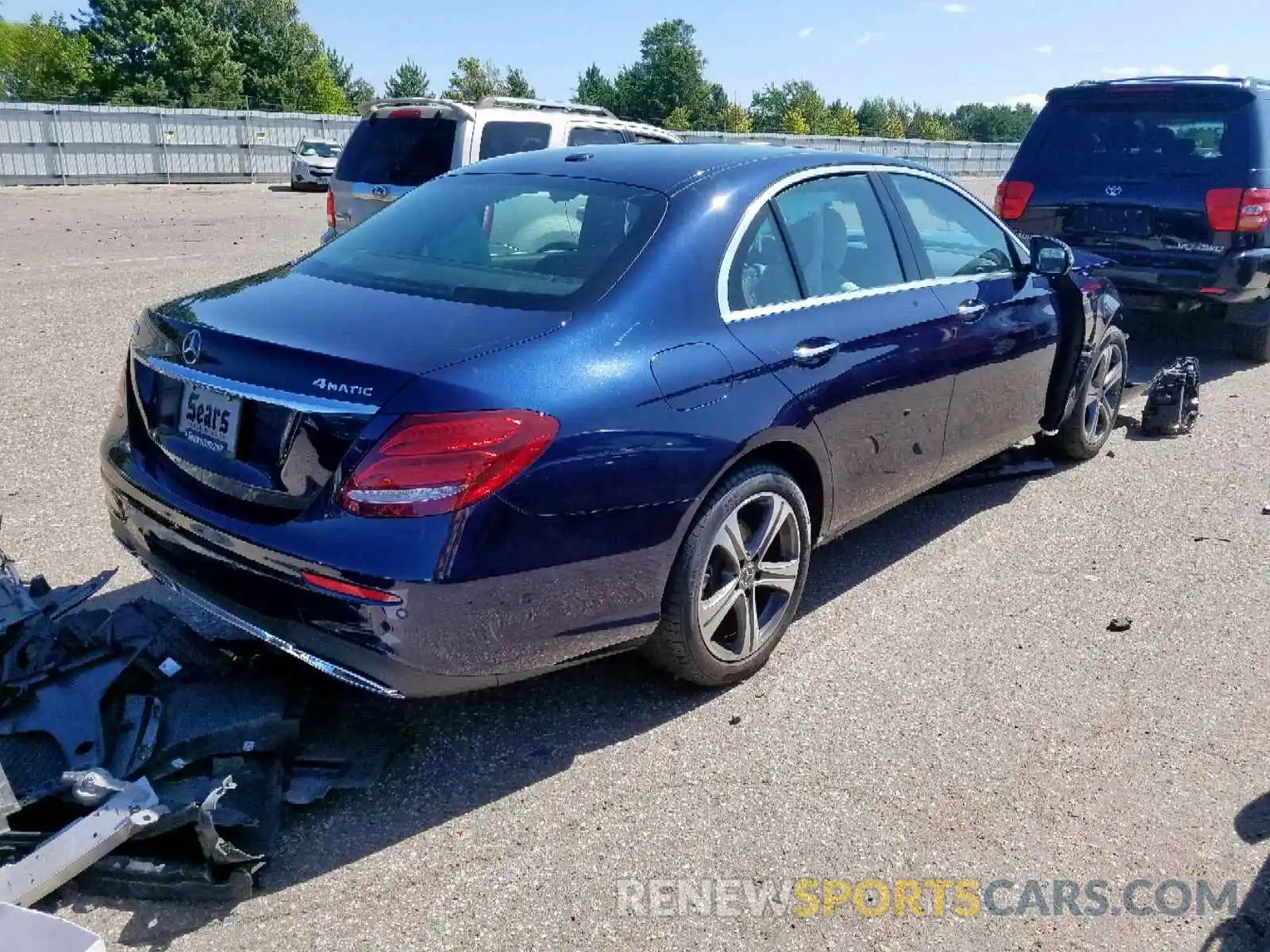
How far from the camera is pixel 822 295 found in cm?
378

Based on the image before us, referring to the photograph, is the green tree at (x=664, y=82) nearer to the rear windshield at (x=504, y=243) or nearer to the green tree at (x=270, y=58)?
the green tree at (x=270, y=58)

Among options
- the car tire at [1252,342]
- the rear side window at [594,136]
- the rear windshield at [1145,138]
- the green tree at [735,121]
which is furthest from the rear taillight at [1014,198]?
the green tree at [735,121]

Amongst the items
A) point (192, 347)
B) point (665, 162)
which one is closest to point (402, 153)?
point (665, 162)

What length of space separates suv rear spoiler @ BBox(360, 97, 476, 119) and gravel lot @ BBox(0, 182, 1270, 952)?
4.54 metres

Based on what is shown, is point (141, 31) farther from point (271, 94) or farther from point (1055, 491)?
point (1055, 491)

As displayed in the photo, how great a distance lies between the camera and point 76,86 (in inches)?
2320

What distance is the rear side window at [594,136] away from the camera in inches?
387

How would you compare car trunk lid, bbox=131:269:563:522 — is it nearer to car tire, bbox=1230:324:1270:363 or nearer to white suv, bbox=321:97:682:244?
white suv, bbox=321:97:682:244

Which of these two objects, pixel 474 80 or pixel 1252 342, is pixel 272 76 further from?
pixel 1252 342

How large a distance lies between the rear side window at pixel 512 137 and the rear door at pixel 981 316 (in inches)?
176

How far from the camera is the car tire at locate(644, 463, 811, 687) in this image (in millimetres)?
3252

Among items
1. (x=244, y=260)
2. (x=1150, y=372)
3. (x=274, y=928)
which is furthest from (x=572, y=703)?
(x=244, y=260)

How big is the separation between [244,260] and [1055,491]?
10231 mm

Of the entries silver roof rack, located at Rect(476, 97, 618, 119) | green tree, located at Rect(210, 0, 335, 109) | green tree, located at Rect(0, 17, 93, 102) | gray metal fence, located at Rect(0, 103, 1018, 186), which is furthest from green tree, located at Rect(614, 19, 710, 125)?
silver roof rack, located at Rect(476, 97, 618, 119)
